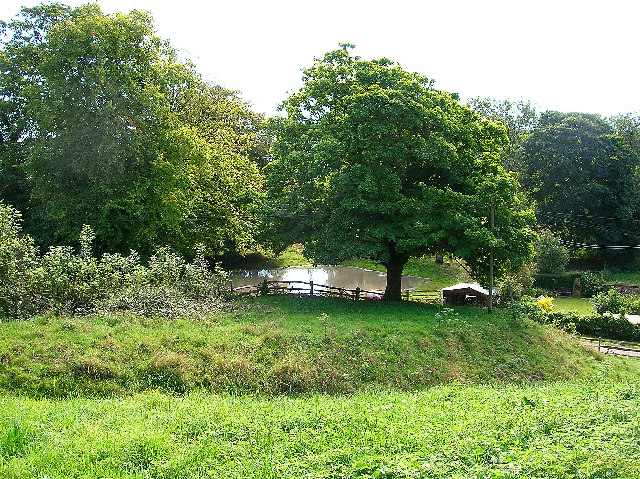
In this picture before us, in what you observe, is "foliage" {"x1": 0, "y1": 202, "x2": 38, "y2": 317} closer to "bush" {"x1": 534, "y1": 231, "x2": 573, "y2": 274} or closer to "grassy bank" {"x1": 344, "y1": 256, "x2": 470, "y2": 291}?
"grassy bank" {"x1": 344, "y1": 256, "x2": 470, "y2": 291}

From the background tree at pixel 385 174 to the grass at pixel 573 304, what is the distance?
43.9ft

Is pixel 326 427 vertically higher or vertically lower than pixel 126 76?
lower

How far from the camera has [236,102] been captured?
41.4 metres

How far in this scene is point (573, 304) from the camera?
3666 cm

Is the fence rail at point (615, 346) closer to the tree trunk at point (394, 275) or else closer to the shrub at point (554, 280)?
the tree trunk at point (394, 275)

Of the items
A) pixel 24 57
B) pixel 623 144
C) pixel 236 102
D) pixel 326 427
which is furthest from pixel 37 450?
pixel 623 144

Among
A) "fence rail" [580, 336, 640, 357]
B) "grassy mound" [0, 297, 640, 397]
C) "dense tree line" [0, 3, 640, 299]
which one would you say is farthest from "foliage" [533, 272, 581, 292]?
"grassy mound" [0, 297, 640, 397]

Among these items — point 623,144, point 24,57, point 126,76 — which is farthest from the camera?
point 623,144

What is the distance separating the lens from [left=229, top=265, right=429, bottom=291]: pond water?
39688 millimetres

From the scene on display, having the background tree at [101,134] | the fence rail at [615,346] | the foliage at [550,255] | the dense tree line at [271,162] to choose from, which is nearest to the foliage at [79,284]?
the background tree at [101,134]

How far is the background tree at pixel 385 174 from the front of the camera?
21359 mm

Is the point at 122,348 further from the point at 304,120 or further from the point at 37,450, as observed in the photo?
the point at 304,120

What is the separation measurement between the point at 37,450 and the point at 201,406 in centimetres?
348

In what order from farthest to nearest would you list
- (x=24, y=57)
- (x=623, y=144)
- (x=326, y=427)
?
(x=623, y=144) < (x=24, y=57) < (x=326, y=427)
